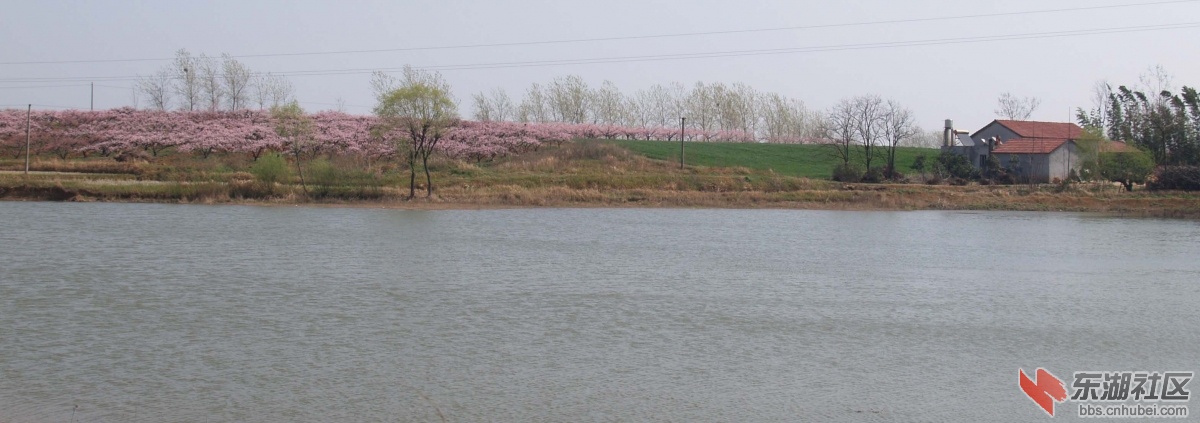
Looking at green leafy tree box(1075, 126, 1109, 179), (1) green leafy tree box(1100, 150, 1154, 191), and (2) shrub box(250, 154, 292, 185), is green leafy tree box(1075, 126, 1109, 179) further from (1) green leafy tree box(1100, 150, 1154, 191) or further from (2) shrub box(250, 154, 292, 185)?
(2) shrub box(250, 154, 292, 185)

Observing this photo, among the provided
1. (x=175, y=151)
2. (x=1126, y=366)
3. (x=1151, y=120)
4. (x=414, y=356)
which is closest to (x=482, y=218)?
(x=414, y=356)

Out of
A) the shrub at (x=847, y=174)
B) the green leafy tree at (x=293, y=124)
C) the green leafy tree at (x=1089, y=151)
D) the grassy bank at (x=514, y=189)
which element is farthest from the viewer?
the shrub at (x=847, y=174)

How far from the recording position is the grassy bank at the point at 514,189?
1683 inches

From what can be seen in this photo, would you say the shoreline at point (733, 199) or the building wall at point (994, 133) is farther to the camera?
the building wall at point (994, 133)

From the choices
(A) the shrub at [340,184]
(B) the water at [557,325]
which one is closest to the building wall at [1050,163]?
(B) the water at [557,325]

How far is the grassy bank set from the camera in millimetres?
42750

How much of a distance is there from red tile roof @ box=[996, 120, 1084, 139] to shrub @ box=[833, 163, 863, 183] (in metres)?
14.6

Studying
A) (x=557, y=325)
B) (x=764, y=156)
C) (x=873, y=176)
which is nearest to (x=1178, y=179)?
(x=873, y=176)

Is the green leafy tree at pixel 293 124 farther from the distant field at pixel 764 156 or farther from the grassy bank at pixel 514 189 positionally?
the distant field at pixel 764 156

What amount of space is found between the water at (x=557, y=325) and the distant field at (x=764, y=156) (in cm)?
4006

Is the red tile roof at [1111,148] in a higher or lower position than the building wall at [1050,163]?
higher

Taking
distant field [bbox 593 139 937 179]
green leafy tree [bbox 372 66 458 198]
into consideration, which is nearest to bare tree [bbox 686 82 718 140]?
distant field [bbox 593 139 937 179]

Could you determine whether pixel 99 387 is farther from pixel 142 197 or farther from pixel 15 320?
pixel 142 197

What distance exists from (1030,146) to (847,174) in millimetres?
13855
